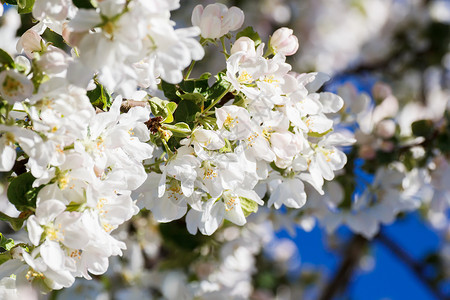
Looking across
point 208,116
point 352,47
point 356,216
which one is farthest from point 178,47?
point 352,47

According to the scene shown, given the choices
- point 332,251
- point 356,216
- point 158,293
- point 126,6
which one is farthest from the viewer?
point 332,251

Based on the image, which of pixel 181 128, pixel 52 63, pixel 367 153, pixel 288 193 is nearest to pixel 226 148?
pixel 181 128

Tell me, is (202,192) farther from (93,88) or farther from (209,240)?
(209,240)

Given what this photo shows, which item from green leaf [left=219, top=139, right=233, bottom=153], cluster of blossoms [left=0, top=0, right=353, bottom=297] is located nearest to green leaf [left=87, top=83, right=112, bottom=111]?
cluster of blossoms [left=0, top=0, right=353, bottom=297]

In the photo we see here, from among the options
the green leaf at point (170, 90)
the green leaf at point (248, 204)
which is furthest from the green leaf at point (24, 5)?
the green leaf at point (248, 204)

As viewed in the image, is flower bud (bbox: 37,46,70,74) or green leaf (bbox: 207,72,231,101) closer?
flower bud (bbox: 37,46,70,74)

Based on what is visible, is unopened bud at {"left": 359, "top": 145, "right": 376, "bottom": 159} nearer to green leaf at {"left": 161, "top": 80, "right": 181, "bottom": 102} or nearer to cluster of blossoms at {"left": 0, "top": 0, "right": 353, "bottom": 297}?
cluster of blossoms at {"left": 0, "top": 0, "right": 353, "bottom": 297}

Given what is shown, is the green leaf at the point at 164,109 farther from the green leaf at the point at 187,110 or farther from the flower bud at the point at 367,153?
the flower bud at the point at 367,153
